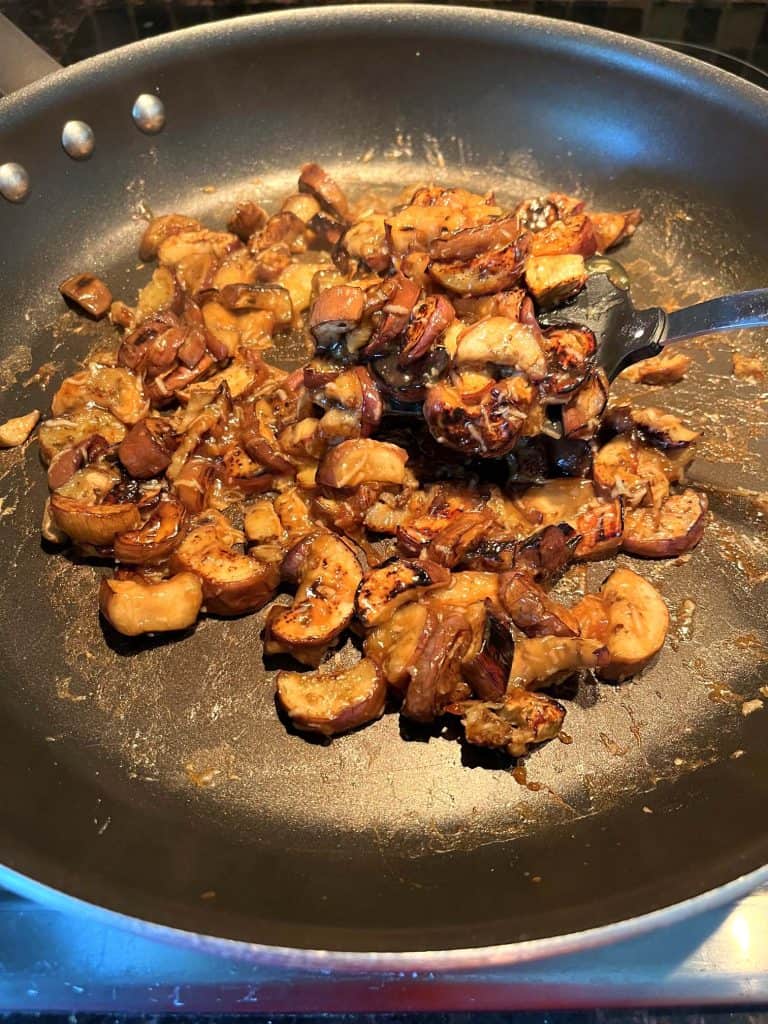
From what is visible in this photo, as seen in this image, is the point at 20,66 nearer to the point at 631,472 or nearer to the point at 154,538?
the point at 154,538

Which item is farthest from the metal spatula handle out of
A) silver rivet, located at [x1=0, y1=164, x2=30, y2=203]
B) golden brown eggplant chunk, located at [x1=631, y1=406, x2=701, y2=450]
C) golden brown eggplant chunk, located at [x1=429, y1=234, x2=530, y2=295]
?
silver rivet, located at [x1=0, y1=164, x2=30, y2=203]

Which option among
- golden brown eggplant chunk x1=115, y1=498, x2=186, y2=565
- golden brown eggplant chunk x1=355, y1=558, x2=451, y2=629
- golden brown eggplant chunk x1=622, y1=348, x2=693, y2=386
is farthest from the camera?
golden brown eggplant chunk x1=622, y1=348, x2=693, y2=386

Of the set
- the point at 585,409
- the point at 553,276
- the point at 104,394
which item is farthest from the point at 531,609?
the point at 104,394

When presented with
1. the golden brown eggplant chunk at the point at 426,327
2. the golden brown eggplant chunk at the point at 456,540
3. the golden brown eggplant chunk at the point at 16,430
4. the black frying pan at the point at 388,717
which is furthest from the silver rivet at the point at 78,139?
the golden brown eggplant chunk at the point at 456,540

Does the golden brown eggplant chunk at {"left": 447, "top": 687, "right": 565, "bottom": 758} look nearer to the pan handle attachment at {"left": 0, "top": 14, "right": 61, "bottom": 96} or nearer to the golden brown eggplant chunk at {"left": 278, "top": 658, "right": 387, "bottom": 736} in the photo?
the golden brown eggplant chunk at {"left": 278, "top": 658, "right": 387, "bottom": 736}

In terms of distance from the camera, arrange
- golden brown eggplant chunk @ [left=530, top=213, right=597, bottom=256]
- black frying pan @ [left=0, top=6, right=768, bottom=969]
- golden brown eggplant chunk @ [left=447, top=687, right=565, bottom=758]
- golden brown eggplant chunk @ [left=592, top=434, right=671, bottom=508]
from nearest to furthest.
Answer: black frying pan @ [left=0, top=6, right=768, bottom=969] < golden brown eggplant chunk @ [left=447, top=687, right=565, bottom=758] < golden brown eggplant chunk @ [left=592, top=434, right=671, bottom=508] < golden brown eggplant chunk @ [left=530, top=213, right=597, bottom=256]

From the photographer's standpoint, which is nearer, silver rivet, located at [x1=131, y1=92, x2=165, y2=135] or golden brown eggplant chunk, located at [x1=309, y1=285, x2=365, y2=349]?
golden brown eggplant chunk, located at [x1=309, y1=285, x2=365, y2=349]
